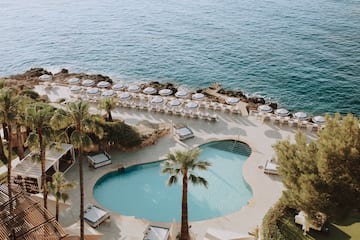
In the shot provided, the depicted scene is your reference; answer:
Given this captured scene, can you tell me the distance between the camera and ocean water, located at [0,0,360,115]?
172 ft

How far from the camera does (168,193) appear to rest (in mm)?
27562

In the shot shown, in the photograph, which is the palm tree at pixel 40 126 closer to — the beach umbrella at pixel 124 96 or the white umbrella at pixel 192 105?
the beach umbrella at pixel 124 96

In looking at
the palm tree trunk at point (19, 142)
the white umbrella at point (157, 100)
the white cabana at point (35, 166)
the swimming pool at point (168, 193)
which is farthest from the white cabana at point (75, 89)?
the swimming pool at point (168, 193)

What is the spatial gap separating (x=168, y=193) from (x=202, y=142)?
6890 mm

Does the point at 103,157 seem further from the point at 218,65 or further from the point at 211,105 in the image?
the point at 218,65

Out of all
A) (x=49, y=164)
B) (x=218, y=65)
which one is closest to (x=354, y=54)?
(x=218, y=65)

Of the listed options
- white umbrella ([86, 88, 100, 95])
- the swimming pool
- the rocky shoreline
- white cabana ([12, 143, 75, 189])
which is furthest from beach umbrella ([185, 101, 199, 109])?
white cabana ([12, 143, 75, 189])

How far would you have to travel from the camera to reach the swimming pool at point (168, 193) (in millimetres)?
25859

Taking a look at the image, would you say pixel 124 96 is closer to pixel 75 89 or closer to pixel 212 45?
pixel 75 89

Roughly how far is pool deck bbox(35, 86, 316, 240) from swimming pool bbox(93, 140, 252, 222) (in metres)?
0.66

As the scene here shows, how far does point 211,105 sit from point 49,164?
16.7 m

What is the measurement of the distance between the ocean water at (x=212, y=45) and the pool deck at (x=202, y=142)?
1336 centimetres

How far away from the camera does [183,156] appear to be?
816 inches

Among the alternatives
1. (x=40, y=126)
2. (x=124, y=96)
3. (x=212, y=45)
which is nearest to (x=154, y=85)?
(x=124, y=96)
